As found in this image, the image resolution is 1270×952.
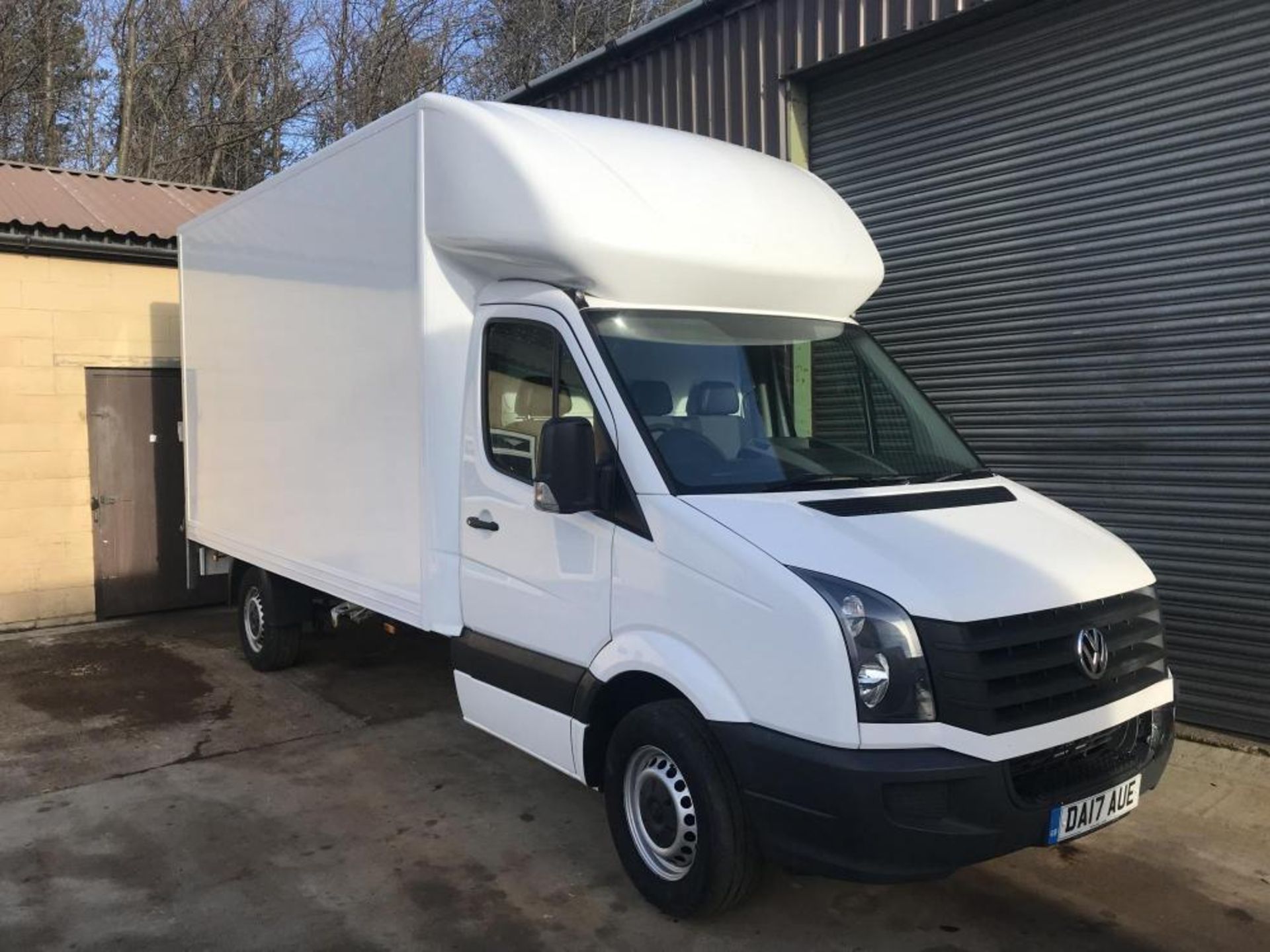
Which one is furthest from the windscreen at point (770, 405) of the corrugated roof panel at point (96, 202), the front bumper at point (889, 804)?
the corrugated roof panel at point (96, 202)

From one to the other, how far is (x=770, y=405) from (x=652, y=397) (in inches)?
21.3

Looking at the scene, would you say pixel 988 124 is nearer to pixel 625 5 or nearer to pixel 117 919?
pixel 117 919

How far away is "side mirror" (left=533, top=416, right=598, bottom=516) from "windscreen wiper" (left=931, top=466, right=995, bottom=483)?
4.63ft

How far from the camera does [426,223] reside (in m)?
4.69

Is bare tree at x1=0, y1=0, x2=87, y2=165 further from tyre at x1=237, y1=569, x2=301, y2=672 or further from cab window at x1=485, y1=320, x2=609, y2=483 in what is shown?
cab window at x1=485, y1=320, x2=609, y2=483

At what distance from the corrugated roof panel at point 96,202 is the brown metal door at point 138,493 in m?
1.33

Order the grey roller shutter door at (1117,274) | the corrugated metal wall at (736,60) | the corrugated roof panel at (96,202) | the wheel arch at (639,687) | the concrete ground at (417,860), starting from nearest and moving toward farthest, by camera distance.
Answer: the wheel arch at (639,687) → the concrete ground at (417,860) → the grey roller shutter door at (1117,274) → the corrugated metal wall at (736,60) → the corrugated roof panel at (96,202)

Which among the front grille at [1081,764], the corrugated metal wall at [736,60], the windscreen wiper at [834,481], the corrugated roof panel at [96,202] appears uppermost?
the corrugated metal wall at [736,60]

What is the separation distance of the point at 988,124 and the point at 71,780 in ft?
21.8

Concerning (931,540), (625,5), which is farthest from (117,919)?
(625,5)

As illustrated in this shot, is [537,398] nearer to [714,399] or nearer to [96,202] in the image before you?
[714,399]

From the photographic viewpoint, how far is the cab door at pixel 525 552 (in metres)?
4.07

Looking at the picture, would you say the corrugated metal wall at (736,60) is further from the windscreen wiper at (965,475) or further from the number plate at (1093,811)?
the number plate at (1093,811)

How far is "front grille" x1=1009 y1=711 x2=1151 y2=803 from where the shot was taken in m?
3.33
